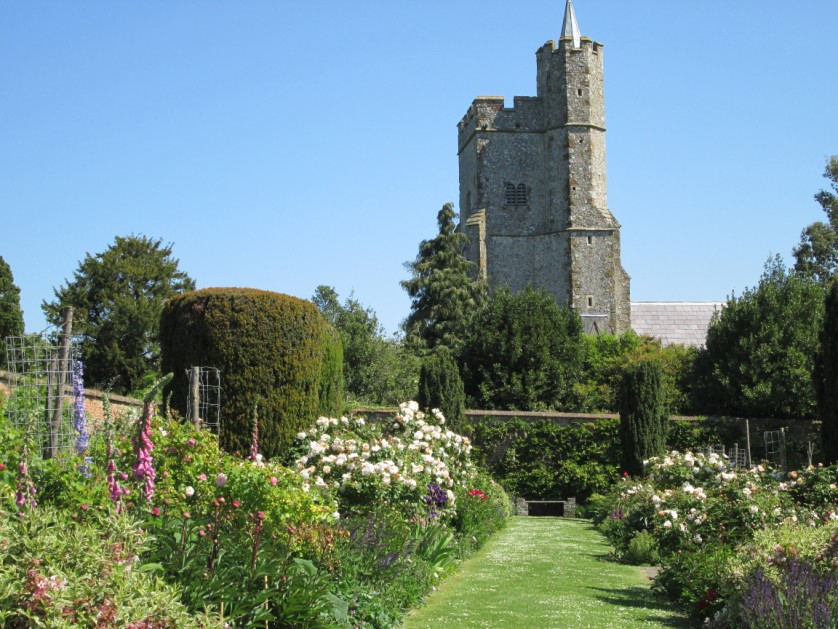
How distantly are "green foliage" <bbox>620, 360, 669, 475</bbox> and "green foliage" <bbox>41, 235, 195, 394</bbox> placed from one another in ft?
53.5

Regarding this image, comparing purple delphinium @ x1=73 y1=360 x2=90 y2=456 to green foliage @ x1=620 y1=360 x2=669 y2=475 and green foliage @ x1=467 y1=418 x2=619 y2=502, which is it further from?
green foliage @ x1=467 y1=418 x2=619 y2=502

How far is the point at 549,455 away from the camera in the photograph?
23578 mm

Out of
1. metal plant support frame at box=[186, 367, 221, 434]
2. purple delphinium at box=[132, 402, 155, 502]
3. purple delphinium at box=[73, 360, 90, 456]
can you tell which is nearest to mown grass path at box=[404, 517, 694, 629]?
purple delphinium at box=[132, 402, 155, 502]

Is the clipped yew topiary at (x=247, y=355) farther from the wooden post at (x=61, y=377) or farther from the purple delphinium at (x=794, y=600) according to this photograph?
the purple delphinium at (x=794, y=600)

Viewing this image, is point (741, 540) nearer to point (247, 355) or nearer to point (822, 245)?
point (247, 355)

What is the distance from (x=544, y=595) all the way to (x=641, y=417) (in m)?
13.3

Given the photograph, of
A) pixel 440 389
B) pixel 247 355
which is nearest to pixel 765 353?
pixel 440 389

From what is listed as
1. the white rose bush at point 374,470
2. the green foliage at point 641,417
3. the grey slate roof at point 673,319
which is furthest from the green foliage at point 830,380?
the grey slate roof at point 673,319

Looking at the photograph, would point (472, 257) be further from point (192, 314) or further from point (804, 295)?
point (192, 314)

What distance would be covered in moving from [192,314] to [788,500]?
7817 millimetres

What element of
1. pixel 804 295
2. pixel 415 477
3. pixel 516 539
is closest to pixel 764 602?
pixel 415 477

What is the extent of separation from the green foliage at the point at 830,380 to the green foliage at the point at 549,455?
7.18m

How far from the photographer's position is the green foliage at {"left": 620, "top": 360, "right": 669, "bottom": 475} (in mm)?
21609

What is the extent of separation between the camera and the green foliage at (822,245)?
42.8 metres
